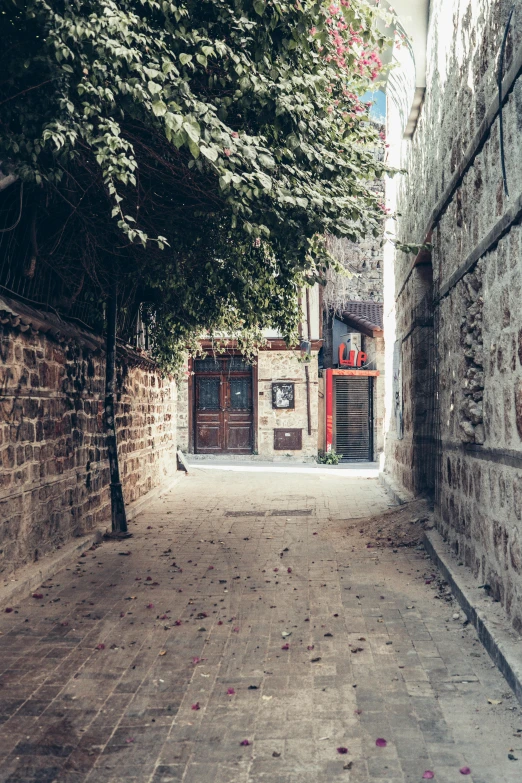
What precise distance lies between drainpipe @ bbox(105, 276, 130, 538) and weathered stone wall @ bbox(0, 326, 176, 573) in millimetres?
202

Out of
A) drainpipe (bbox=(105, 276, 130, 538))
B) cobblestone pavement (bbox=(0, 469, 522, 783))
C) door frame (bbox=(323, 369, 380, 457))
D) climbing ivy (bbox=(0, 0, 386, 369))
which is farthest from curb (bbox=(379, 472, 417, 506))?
door frame (bbox=(323, 369, 380, 457))

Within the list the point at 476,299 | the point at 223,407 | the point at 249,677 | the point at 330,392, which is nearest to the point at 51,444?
the point at 249,677

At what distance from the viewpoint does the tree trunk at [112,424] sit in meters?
8.62

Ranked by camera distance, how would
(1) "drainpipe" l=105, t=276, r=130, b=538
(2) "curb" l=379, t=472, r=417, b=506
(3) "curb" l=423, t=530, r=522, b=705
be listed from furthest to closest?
(2) "curb" l=379, t=472, r=417, b=506
(1) "drainpipe" l=105, t=276, r=130, b=538
(3) "curb" l=423, t=530, r=522, b=705

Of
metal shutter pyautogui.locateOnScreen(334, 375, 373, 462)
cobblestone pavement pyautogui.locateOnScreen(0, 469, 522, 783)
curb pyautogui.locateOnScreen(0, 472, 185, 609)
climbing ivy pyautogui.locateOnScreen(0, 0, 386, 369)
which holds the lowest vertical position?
cobblestone pavement pyautogui.locateOnScreen(0, 469, 522, 783)

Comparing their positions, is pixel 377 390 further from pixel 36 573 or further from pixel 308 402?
pixel 36 573

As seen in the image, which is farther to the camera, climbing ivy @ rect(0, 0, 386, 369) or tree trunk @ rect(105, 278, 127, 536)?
tree trunk @ rect(105, 278, 127, 536)

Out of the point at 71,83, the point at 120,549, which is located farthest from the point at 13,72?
the point at 120,549

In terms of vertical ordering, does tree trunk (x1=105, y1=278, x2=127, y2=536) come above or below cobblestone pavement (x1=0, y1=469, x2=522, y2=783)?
above

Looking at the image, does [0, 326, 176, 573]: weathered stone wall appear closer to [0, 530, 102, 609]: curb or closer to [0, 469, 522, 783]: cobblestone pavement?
[0, 530, 102, 609]: curb

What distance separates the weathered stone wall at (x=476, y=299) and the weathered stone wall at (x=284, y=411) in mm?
12085

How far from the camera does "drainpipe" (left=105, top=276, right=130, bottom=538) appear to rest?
339 inches

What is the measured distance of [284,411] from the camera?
2097 cm

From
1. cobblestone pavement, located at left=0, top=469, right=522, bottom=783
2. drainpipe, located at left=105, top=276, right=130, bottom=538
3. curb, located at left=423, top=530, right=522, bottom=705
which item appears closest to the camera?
cobblestone pavement, located at left=0, top=469, right=522, bottom=783
